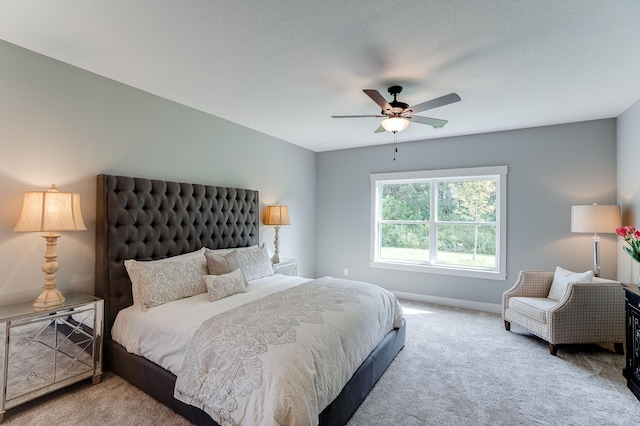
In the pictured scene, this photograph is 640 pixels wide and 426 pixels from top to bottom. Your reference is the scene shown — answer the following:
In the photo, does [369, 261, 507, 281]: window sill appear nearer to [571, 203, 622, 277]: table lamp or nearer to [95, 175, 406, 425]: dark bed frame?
[571, 203, 622, 277]: table lamp

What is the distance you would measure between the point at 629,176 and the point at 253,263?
4356 millimetres

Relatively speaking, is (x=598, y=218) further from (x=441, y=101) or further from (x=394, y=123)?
(x=394, y=123)

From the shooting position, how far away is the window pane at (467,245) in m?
4.46

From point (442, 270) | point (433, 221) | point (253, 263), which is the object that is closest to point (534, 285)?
point (442, 270)

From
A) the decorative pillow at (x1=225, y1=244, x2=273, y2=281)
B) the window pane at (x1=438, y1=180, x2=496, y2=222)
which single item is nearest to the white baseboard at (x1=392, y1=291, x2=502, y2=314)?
the window pane at (x1=438, y1=180, x2=496, y2=222)

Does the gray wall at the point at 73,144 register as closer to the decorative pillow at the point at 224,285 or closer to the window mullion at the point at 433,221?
the decorative pillow at the point at 224,285

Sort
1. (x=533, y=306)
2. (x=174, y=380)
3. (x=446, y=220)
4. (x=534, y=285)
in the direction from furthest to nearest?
(x=446, y=220)
(x=534, y=285)
(x=533, y=306)
(x=174, y=380)

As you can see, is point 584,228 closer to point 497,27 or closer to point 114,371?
point 497,27

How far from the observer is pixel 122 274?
2.69 meters

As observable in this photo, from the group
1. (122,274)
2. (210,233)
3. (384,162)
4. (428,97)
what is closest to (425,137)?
(384,162)

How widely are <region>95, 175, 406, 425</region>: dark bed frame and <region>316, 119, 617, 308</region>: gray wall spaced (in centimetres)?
201

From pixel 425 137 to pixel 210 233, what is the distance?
3469 mm

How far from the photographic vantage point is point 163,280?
259cm

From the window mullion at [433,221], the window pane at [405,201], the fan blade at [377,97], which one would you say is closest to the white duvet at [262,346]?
the fan blade at [377,97]
